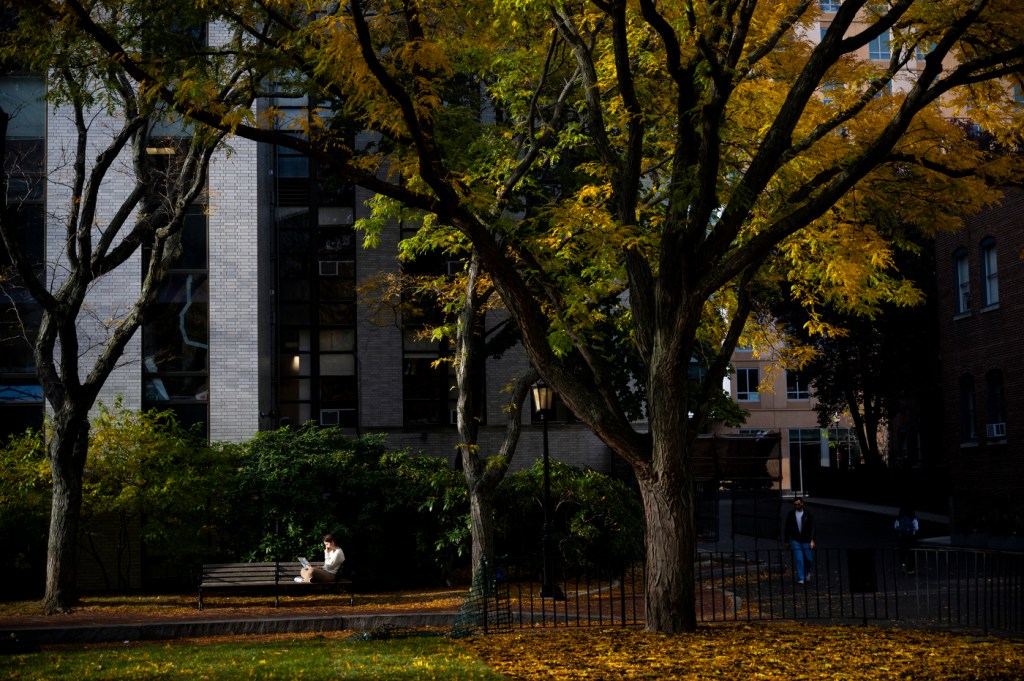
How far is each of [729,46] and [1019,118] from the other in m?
3.95

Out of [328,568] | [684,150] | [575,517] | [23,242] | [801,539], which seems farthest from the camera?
[23,242]

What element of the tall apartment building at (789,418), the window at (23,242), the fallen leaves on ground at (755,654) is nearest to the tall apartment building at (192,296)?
the window at (23,242)

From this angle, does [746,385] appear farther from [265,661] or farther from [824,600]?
[265,661]

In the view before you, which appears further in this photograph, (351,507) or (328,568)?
(351,507)

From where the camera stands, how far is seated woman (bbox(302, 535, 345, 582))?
827 inches

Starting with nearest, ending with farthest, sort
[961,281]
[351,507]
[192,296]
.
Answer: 1. [351,507]
2. [192,296]
3. [961,281]

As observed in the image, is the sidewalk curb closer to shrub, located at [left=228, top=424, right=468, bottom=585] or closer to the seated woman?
the seated woman

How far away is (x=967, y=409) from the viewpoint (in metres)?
37.1

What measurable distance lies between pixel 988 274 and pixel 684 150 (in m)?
23.7

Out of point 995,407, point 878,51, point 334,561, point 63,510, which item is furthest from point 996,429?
point 878,51

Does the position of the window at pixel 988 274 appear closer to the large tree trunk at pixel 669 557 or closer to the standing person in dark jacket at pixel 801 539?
the standing person in dark jacket at pixel 801 539

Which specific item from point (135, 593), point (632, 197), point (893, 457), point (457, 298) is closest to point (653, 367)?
point (632, 197)

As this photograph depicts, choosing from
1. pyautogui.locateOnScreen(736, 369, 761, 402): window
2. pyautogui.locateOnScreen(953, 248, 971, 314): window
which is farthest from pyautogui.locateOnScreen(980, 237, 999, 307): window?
pyautogui.locateOnScreen(736, 369, 761, 402): window

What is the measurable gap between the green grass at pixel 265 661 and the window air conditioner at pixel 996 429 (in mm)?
25485
